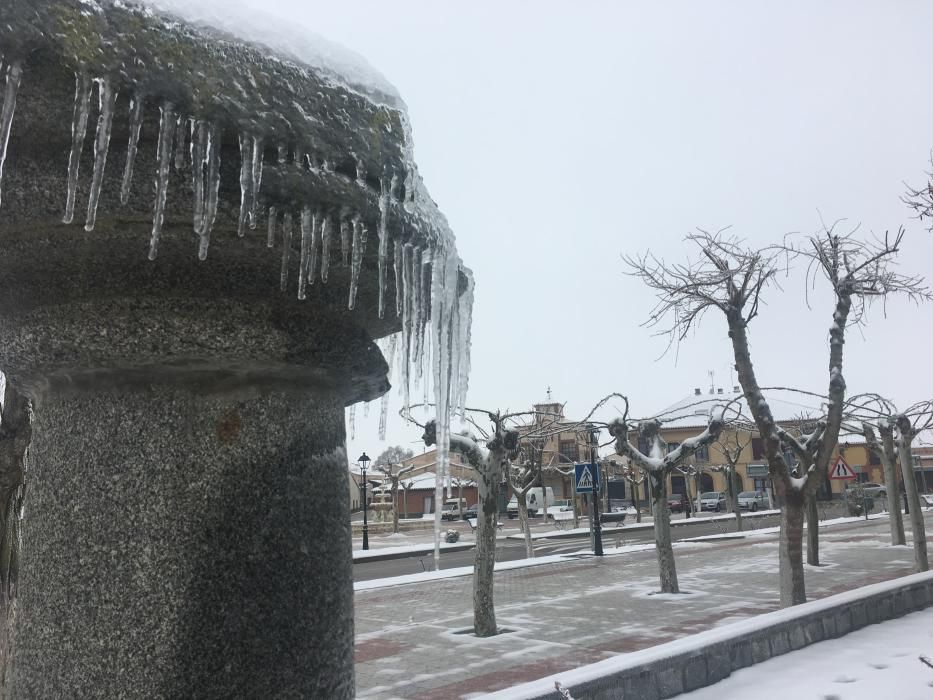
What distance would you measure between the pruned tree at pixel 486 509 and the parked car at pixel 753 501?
38.4 meters

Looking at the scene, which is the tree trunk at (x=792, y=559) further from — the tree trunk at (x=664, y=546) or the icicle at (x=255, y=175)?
the icicle at (x=255, y=175)

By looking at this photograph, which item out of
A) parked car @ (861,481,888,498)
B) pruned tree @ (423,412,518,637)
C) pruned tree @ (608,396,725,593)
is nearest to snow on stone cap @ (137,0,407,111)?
pruned tree @ (423,412,518,637)

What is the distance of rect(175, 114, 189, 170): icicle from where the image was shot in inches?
57.5

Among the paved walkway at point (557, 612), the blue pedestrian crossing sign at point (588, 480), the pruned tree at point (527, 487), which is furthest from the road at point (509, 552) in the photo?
the blue pedestrian crossing sign at point (588, 480)

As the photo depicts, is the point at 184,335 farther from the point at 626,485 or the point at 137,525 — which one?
the point at 626,485

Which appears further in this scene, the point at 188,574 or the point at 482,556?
the point at 482,556

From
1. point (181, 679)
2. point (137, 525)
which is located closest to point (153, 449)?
point (137, 525)

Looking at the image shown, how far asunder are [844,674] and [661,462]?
7589 mm

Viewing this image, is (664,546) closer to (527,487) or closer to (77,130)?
(527,487)

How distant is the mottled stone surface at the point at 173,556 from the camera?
1538 mm

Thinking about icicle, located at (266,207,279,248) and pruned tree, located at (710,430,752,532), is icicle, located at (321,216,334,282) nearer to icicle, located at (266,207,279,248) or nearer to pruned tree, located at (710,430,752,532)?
icicle, located at (266,207,279,248)

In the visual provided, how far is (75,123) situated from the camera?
4.56ft

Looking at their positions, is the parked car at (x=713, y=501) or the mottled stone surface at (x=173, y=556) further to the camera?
the parked car at (x=713, y=501)

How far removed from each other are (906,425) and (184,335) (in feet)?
58.4
